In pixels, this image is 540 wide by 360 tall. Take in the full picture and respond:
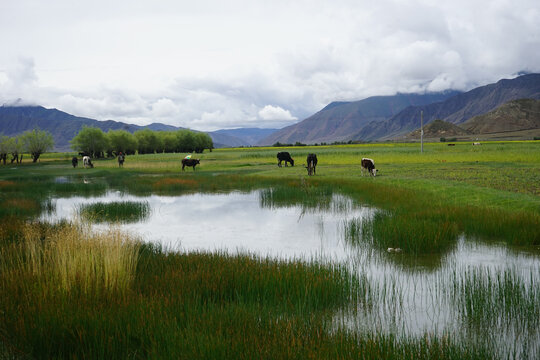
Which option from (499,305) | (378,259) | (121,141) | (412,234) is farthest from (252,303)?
(121,141)

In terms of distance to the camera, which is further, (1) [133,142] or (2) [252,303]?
(1) [133,142]

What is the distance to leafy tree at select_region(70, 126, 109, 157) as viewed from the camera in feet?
312

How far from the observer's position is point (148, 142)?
13100cm

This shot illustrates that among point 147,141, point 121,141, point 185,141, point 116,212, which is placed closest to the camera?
point 116,212

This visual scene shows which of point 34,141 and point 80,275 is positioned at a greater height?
point 34,141

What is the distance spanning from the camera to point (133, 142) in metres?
116

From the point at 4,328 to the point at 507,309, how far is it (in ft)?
26.4

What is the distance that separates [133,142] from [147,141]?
13768 mm

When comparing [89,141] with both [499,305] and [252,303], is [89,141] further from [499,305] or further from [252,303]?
[499,305]

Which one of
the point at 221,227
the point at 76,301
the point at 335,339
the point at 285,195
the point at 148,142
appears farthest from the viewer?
the point at 148,142

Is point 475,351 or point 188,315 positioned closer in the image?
point 475,351

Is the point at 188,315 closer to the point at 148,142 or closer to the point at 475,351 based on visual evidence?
the point at 475,351

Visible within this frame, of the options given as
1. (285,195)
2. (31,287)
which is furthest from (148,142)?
(31,287)

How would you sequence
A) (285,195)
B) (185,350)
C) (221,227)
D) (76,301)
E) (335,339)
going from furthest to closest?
(285,195), (221,227), (76,301), (335,339), (185,350)
